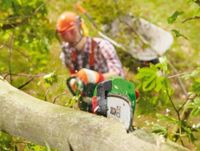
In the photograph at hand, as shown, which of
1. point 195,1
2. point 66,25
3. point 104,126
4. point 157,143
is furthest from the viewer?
point 66,25

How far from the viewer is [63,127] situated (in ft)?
5.50

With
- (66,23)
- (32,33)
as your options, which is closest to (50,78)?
(32,33)

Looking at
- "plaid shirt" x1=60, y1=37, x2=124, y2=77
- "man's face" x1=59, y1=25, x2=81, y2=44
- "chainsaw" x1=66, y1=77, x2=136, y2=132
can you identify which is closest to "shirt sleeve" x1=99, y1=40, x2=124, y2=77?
"plaid shirt" x1=60, y1=37, x2=124, y2=77

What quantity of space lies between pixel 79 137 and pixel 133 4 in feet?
20.4

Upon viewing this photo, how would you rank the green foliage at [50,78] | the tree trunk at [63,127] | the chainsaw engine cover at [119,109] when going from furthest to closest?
1. the green foliage at [50,78]
2. the chainsaw engine cover at [119,109]
3. the tree trunk at [63,127]

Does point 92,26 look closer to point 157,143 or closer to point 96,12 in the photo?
point 96,12

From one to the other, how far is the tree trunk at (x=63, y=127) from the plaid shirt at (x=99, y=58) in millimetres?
3007

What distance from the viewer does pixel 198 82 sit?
2.18 meters

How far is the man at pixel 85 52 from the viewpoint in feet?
16.6

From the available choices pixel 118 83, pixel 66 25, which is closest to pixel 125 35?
pixel 66 25

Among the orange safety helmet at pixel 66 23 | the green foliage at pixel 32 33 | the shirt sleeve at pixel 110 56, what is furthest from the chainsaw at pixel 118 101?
the orange safety helmet at pixel 66 23

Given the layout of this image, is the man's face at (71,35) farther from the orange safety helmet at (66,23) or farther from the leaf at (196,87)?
the leaf at (196,87)

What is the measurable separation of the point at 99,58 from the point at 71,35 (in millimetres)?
381

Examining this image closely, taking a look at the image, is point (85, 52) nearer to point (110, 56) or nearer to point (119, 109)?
point (110, 56)
